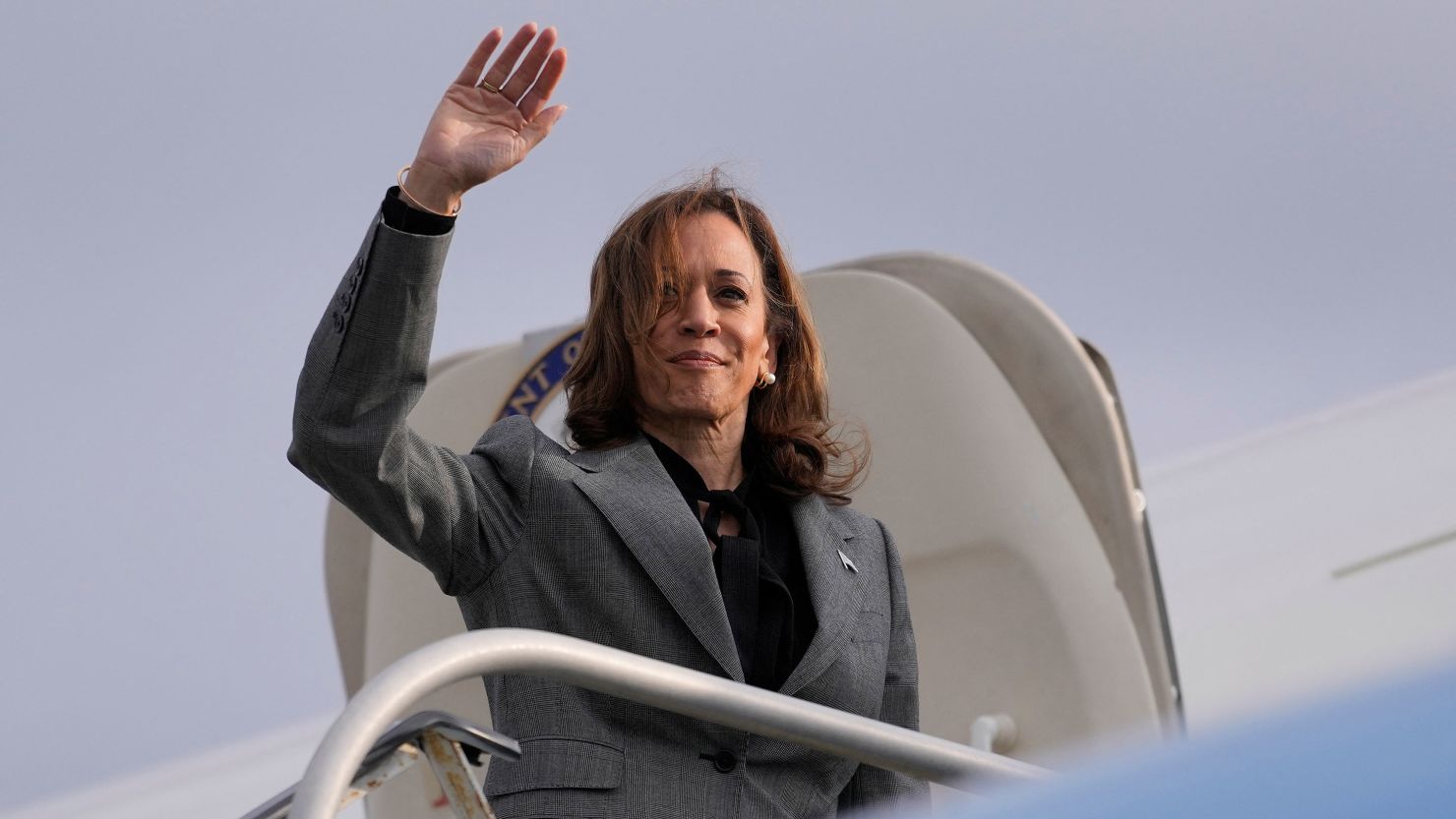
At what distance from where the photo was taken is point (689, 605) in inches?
64.9

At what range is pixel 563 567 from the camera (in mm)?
1674

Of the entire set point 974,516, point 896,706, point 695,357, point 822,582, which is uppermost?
point 695,357

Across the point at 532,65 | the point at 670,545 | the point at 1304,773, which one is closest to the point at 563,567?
the point at 670,545

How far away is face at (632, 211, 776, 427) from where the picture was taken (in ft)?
5.86

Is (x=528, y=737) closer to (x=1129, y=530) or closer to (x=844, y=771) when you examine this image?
(x=844, y=771)

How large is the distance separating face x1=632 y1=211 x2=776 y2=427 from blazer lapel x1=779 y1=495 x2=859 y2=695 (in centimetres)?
14

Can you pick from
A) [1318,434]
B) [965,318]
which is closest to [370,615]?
[965,318]

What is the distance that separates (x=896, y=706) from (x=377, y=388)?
70 cm

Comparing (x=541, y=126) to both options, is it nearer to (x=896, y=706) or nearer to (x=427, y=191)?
(x=427, y=191)

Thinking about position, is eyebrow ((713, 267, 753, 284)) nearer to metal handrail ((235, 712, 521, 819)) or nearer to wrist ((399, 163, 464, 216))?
wrist ((399, 163, 464, 216))

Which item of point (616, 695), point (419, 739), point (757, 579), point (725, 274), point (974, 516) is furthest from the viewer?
point (974, 516)

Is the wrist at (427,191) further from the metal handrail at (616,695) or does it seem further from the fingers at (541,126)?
the metal handrail at (616,695)

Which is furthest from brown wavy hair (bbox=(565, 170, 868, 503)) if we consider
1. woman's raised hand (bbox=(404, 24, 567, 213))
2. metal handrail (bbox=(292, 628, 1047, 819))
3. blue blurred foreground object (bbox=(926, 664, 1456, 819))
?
blue blurred foreground object (bbox=(926, 664, 1456, 819))

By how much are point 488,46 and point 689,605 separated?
566 mm
